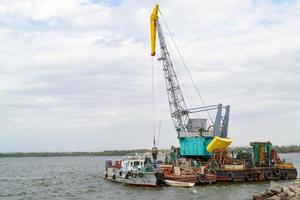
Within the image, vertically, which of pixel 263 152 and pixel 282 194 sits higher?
pixel 263 152

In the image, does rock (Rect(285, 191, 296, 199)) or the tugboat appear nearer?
rock (Rect(285, 191, 296, 199))

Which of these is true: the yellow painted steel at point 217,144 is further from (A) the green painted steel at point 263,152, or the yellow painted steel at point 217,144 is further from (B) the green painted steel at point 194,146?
(A) the green painted steel at point 263,152

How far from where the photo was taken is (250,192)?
137 ft

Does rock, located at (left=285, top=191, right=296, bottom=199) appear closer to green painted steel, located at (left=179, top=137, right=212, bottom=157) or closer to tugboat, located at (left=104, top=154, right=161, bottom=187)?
tugboat, located at (left=104, top=154, right=161, bottom=187)

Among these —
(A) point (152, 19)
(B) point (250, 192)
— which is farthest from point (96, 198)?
(A) point (152, 19)

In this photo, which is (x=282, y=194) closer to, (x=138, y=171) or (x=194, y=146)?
(x=138, y=171)

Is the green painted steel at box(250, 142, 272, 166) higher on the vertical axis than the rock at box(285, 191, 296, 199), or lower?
higher

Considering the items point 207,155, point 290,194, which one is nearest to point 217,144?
point 207,155

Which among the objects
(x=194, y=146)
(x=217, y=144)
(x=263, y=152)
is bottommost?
(x=263, y=152)

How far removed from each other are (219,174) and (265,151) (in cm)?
838

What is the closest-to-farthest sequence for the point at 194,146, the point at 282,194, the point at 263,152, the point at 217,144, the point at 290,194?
1. the point at 290,194
2. the point at 282,194
3. the point at 217,144
4. the point at 263,152
5. the point at 194,146

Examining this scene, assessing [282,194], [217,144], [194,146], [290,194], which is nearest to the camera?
[290,194]

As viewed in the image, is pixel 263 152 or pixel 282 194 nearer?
pixel 282 194

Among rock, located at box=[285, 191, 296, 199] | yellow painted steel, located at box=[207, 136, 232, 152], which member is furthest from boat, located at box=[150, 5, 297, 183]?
rock, located at box=[285, 191, 296, 199]
